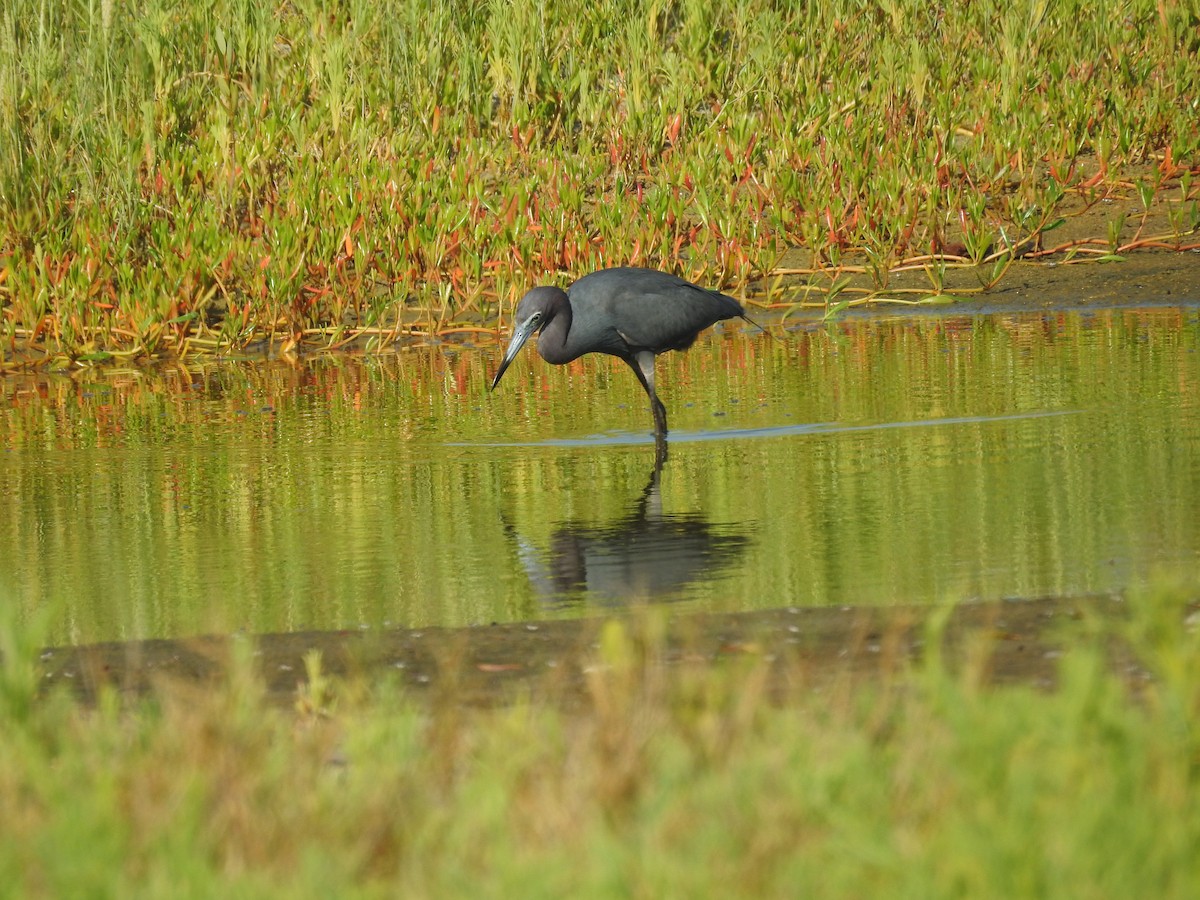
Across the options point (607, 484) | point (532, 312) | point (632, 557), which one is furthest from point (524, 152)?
point (632, 557)

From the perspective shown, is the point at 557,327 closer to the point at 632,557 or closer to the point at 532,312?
the point at 532,312

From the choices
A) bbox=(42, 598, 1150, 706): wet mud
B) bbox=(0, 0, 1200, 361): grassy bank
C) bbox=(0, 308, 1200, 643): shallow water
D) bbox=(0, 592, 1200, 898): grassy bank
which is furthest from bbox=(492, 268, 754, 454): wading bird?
bbox=(0, 592, 1200, 898): grassy bank

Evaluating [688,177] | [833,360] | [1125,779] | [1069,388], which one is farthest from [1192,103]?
[1125,779]

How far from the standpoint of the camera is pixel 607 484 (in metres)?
8.05

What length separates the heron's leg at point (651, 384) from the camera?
916 cm

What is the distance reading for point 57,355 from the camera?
12852 millimetres

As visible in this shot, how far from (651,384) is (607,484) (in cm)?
152

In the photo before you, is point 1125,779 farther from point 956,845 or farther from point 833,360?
point 833,360

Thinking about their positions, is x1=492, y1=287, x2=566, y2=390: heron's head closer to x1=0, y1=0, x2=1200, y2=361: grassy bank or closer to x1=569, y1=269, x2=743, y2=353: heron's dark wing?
x1=569, y1=269, x2=743, y2=353: heron's dark wing

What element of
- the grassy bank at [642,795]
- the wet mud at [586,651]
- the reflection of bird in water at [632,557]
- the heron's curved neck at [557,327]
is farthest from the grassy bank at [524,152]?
the grassy bank at [642,795]

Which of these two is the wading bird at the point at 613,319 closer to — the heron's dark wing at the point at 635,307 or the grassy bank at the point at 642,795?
the heron's dark wing at the point at 635,307

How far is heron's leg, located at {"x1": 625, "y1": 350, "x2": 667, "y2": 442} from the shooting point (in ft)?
30.0

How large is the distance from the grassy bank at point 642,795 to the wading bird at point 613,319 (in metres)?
5.32

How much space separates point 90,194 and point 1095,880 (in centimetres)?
1139
